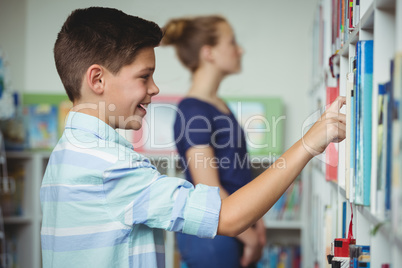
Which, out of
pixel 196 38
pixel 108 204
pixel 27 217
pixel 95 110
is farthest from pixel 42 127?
pixel 108 204

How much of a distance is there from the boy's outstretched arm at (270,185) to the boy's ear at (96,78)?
14.7 inches

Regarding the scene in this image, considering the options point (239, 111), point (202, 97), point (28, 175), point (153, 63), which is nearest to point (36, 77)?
point (28, 175)

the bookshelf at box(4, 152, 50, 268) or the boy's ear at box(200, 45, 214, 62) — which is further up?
the boy's ear at box(200, 45, 214, 62)

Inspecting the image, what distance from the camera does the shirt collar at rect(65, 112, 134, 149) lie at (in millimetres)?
1031

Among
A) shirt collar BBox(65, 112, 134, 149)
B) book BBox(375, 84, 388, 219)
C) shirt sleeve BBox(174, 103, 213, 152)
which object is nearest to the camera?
book BBox(375, 84, 388, 219)

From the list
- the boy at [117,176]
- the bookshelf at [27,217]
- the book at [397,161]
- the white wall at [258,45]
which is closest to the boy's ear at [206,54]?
the boy at [117,176]

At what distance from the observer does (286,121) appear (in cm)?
339

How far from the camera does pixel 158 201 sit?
91 centimetres

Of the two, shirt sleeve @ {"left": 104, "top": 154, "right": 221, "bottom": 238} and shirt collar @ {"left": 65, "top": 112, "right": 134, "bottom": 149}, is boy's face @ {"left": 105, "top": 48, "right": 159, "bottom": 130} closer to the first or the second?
shirt collar @ {"left": 65, "top": 112, "right": 134, "bottom": 149}

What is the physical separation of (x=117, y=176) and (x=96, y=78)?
243 millimetres

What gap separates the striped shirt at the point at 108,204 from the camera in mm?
913

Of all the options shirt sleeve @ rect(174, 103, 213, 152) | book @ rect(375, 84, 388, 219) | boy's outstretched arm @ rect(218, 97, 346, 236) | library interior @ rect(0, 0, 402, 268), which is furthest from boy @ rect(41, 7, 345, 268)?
library interior @ rect(0, 0, 402, 268)

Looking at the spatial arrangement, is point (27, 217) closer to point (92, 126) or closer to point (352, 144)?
point (92, 126)

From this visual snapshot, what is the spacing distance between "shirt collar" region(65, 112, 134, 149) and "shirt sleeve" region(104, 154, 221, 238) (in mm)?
130
